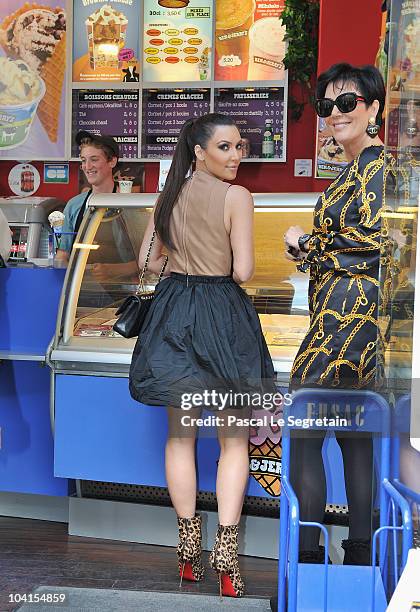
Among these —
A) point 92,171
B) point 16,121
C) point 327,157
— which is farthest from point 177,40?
point 92,171

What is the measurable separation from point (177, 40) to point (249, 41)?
0.55 metres

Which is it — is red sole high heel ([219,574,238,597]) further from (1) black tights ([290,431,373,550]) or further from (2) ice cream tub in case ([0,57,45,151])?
(2) ice cream tub in case ([0,57,45,151])

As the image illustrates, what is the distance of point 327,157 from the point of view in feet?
19.6

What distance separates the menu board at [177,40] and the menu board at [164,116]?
13 cm

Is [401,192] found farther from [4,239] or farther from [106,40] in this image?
[106,40]

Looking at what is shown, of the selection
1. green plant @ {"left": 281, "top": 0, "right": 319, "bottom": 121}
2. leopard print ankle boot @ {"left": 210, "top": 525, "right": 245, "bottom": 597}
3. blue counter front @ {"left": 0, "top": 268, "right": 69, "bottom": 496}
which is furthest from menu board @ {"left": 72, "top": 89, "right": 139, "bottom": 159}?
leopard print ankle boot @ {"left": 210, "top": 525, "right": 245, "bottom": 597}

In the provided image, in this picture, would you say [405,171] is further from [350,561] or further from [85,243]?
[85,243]

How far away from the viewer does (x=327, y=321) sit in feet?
8.70

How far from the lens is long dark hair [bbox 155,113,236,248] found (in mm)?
3193

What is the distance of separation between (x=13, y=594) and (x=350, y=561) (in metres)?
1.24

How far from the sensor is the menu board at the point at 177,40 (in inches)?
265

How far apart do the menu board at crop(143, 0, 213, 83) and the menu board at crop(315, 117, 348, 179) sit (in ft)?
4.07

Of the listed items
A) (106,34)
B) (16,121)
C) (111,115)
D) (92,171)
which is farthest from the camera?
(16,121)

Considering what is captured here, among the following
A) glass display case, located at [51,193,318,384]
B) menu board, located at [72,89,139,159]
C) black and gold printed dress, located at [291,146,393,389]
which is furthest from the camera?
menu board, located at [72,89,139,159]
